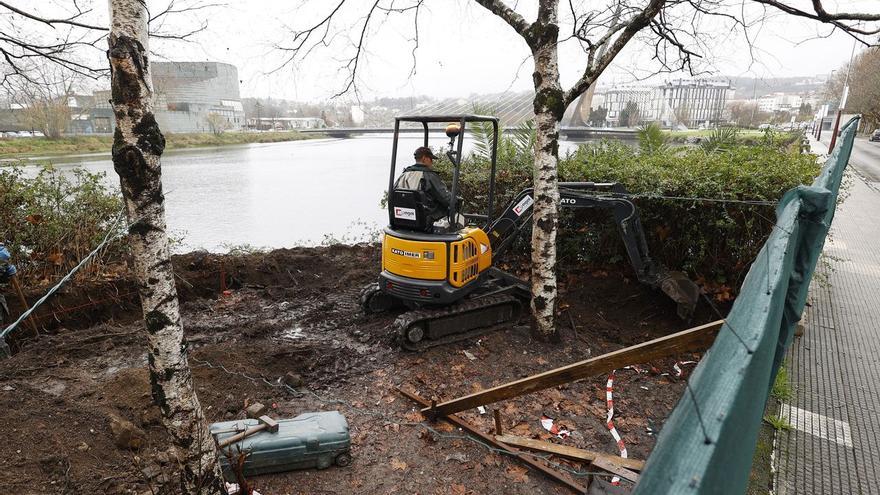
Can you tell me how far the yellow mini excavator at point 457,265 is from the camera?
516 centimetres

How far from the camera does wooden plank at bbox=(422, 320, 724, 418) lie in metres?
2.41

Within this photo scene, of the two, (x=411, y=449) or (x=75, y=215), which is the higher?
(x=75, y=215)

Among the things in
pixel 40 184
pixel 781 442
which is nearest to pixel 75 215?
pixel 40 184

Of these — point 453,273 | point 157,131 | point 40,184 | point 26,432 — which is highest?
point 157,131

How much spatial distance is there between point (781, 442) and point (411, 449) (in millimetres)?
2731

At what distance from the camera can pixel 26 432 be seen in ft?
10.6

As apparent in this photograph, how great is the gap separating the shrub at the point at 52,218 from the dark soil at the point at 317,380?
66 centimetres

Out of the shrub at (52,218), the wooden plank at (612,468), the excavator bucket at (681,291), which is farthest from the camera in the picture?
the shrub at (52,218)

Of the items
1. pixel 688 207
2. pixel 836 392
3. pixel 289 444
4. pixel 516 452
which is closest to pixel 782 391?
pixel 836 392

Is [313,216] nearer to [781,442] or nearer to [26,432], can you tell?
[26,432]

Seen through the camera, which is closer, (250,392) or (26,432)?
(26,432)

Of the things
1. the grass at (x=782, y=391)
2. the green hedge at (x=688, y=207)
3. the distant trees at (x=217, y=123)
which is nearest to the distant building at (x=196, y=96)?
the distant trees at (x=217, y=123)

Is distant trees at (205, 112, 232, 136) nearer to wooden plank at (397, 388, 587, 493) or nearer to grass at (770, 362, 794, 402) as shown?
wooden plank at (397, 388, 587, 493)

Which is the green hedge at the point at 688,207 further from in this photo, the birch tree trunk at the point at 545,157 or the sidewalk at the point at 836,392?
the birch tree trunk at the point at 545,157
